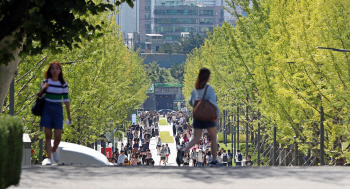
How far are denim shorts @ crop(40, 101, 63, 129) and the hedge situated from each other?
196cm

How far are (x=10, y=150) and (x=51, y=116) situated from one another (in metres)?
2.45

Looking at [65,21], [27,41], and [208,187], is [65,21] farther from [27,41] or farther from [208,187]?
[208,187]

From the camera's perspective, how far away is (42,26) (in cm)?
1128

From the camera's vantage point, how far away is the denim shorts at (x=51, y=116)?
9.61 meters

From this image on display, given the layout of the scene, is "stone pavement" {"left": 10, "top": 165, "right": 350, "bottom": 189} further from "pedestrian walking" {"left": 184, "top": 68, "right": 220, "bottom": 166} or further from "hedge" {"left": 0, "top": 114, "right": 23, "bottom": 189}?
"pedestrian walking" {"left": 184, "top": 68, "right": 220, "bottom": 166}

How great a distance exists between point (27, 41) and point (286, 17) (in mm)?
12157

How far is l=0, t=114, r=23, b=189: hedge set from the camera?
22.3 feet

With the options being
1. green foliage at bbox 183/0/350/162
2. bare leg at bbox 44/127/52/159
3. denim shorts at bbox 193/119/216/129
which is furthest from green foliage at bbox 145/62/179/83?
denim shorts at bbox 193/119/216/129

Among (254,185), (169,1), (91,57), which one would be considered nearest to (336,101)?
(91,57)

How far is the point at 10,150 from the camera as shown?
722 cm

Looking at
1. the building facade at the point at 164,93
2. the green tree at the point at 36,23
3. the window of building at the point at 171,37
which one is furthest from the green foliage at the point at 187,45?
the green tree at the point at 36,23

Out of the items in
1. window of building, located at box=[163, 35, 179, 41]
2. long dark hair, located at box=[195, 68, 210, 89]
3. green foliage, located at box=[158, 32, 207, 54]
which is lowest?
long dark hair, located at box=[195, 68, 210, 89]

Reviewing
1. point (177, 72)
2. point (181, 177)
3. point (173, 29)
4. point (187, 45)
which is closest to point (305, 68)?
point (181, 177)

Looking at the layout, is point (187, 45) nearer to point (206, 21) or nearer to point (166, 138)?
point (206, 21)
